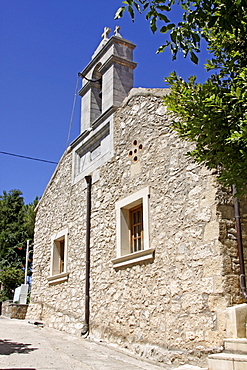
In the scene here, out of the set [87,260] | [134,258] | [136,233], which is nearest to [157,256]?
[134,258]

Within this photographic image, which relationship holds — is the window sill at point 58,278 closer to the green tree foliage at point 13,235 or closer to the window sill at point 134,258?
the window sill at point 134,258

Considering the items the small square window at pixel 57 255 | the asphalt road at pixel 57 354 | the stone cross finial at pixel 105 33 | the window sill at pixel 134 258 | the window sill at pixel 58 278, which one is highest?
the stone cross finial at pixel 105 33

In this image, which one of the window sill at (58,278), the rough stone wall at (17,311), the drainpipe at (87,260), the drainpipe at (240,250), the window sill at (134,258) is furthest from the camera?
the rough stone wall at (17,311)

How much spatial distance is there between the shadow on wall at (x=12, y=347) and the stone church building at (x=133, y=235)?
61.6 inches

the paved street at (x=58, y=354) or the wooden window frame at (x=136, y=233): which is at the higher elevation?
the wooden window frame at (x=136, y=233)

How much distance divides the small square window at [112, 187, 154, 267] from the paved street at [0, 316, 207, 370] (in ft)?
5.47

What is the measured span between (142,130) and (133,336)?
3.92m

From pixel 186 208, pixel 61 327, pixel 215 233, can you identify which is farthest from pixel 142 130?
pixel 61 327

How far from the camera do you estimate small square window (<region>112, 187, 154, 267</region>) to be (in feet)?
25.0

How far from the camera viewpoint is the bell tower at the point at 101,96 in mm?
9609

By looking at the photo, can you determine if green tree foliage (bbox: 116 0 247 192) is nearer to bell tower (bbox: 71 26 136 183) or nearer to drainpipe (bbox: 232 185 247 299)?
drainpipe (bbox: 232 185 247 299)

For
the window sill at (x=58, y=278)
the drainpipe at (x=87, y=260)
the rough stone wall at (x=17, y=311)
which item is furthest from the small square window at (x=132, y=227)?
the rough stone wall at (x=17, y=311)

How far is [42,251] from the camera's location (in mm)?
12406

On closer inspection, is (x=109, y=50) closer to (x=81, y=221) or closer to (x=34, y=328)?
(x=81, y=221)
